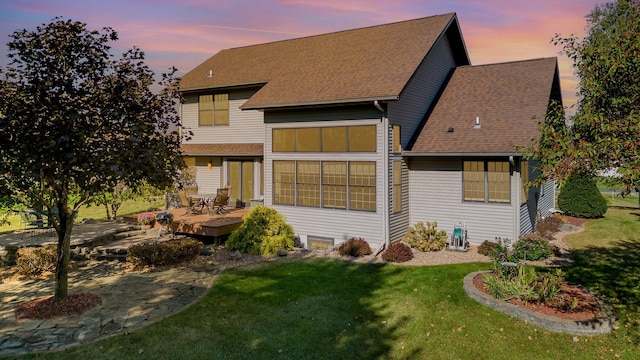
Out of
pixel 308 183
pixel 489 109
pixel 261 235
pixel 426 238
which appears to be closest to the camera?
pixel 261 235

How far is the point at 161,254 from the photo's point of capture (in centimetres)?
1368

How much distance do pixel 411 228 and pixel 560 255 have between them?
5.20 meters

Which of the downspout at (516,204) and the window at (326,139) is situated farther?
the window at (326,139)

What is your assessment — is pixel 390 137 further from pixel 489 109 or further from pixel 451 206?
pixel 489 109

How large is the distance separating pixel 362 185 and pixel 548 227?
Result: 9.15 metres

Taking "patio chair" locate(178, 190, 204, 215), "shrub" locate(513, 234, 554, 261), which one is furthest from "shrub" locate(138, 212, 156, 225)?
"shrub" locate(513, 234, 554, 261)

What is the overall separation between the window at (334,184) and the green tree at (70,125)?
748 cm

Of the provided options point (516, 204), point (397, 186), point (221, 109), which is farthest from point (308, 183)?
point (516, 204)

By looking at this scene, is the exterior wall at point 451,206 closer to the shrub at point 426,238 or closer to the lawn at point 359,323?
the shrub at point 426,238

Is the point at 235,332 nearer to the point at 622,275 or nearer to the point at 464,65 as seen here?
the point at 622,275

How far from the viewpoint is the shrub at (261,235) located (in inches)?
605

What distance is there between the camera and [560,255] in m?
14.9

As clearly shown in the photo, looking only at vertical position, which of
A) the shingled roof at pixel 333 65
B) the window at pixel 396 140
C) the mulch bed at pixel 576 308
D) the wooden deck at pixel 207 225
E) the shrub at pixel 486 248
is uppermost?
the shingled roof at pixel 333 65

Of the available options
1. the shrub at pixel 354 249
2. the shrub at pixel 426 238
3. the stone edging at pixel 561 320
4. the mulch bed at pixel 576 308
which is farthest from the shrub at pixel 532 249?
the shrub at pixel 354 249
